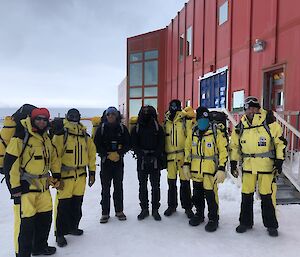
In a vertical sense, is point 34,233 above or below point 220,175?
below

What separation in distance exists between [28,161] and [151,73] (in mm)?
17564

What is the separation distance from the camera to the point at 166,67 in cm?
1991

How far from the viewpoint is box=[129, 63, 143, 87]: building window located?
68.6 ft

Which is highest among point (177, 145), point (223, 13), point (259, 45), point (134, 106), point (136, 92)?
point (223, 13)

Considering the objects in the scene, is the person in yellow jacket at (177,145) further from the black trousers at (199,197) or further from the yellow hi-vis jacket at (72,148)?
the yellow hi-vis jacket at (72,148)

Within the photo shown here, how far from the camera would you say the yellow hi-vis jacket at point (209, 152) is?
472 centimetres

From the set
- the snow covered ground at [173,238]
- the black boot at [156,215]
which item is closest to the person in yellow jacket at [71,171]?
the snow covered ground at [173,238]

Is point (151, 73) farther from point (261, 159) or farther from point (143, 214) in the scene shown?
point (261, 159)

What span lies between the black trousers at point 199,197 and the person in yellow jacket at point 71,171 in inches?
69.3

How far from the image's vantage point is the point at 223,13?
11.7 meters

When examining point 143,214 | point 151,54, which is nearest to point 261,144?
point 143,214

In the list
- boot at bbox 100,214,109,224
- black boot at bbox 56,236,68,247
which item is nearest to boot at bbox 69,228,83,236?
black boot at bbox 56,236,68,247

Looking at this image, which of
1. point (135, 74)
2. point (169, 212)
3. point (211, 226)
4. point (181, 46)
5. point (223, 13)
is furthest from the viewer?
point (135, 74)

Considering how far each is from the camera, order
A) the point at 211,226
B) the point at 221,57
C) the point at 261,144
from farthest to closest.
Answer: the point at 221,57 → the point at 211,226 → the point at 261,144
